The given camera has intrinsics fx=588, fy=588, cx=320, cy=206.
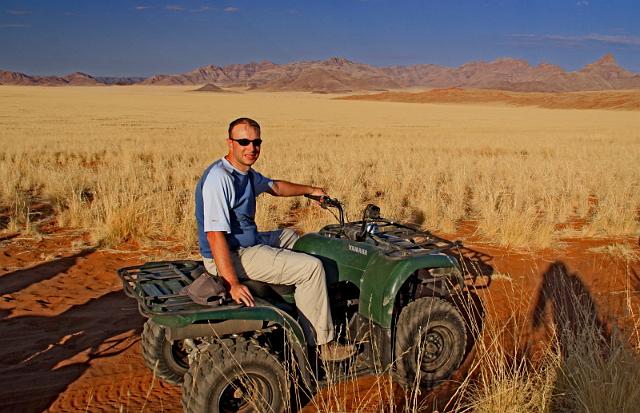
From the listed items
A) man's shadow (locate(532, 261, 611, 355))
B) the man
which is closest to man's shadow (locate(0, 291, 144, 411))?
the man

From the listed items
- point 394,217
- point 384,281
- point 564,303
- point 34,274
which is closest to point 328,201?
Result: point 384,281

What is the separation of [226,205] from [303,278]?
27.2 inches

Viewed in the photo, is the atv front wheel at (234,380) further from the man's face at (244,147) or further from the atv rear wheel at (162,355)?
the man's face at (244,147)

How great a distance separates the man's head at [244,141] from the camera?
3.99 m

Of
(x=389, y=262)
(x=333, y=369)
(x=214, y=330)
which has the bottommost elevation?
(x=333, y=369)

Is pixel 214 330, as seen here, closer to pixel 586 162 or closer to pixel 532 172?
pixel 532 172

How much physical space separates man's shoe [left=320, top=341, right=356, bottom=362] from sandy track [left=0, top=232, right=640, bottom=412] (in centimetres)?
29

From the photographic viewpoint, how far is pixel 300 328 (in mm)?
3656

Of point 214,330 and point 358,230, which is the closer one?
point 214,330

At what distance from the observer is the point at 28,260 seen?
721 cm

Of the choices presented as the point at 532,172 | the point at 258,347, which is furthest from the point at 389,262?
the point at 532,172

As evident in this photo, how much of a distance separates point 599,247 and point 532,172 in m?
7.59

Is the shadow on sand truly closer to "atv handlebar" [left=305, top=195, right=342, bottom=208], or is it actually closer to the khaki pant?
the khaki pant

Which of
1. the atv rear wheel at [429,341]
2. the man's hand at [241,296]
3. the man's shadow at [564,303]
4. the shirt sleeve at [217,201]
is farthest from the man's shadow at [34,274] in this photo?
the man's shadow at [564,303]
